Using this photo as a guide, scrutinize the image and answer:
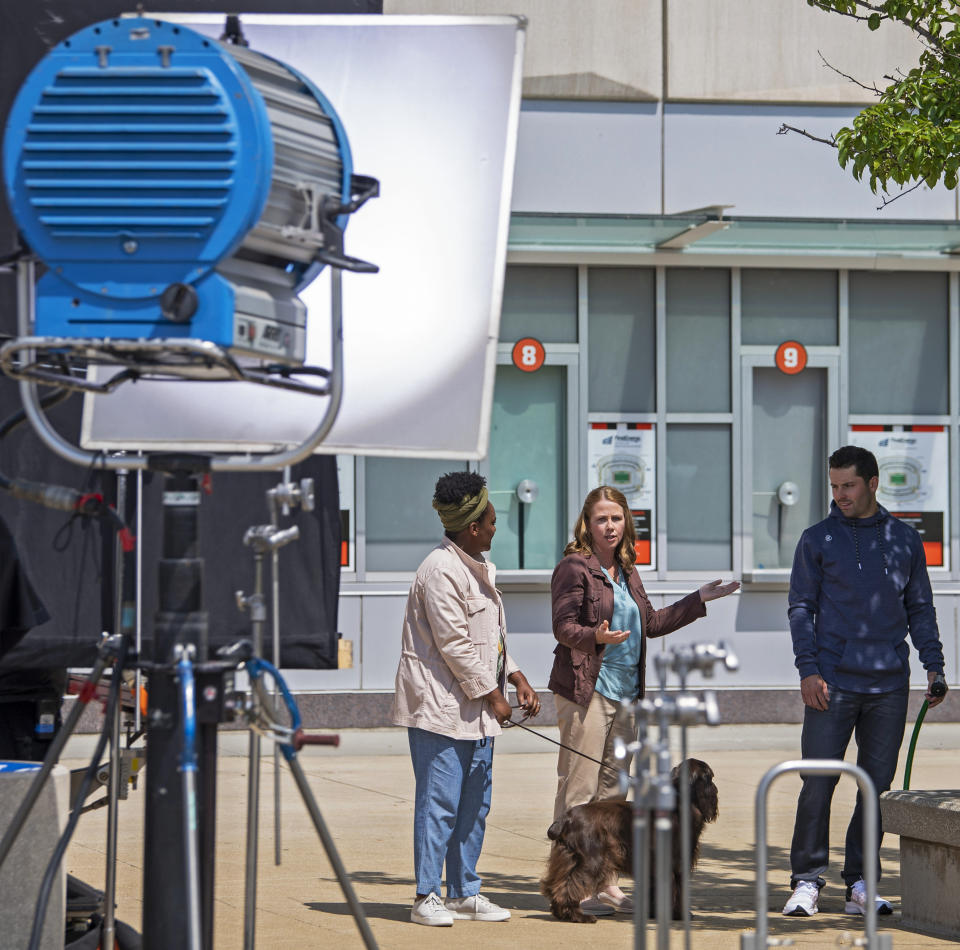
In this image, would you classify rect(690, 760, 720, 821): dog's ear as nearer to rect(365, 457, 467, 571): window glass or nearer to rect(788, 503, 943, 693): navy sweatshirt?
rect(788, 503, 943, 693): navy sweatshirt

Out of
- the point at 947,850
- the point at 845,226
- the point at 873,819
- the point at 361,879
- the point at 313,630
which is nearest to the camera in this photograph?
the point at 873,819

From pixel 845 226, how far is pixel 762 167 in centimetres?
96

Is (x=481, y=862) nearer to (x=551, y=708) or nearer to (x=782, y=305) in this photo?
(x=551, y=708)

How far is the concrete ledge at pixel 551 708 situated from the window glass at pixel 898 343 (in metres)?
2.63

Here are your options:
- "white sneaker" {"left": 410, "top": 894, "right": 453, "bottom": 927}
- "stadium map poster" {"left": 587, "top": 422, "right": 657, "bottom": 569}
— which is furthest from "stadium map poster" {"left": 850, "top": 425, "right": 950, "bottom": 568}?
"white sneaker" {"left": 410, "top": 894, "right": 453, "bottom": 927}

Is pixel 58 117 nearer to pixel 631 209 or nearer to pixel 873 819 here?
pixel 873 819

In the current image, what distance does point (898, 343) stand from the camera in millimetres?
14328

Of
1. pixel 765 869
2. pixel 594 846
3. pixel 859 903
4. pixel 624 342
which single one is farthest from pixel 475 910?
pixel 624 342

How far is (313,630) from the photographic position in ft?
17.8

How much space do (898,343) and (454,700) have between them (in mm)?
8847

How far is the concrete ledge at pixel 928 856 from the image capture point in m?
6.27

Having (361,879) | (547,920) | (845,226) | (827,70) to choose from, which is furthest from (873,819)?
(827,70)

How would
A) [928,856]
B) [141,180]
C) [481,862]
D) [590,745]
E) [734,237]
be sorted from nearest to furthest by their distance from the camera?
[141,180], [928,856], [590,745], [481,862], [734,237]

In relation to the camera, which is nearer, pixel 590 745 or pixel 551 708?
pixel 590 745
